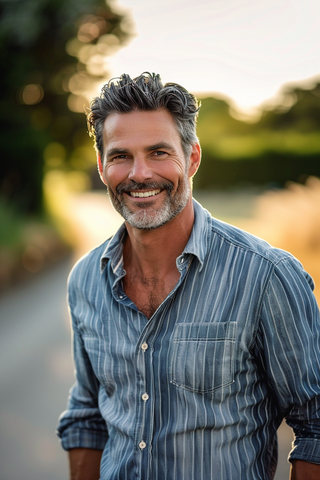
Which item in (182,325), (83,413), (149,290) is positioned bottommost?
(83,413)

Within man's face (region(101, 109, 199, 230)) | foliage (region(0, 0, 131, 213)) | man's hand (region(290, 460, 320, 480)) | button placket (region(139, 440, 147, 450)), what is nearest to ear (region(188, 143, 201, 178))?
man's face (region(101, 109, 199, 230))

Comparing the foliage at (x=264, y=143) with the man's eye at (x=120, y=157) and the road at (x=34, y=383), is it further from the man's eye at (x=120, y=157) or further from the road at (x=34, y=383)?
the man's eye at (x=120, y=157)

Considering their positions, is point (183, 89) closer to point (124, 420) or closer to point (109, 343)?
point (109, 343)

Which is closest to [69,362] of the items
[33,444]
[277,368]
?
[33,444]

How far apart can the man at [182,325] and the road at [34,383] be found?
191cm

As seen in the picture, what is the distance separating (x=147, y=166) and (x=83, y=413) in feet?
3.71

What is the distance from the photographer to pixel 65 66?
1264 cm

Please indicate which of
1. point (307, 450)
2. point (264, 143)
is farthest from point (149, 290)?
point (264, 143)

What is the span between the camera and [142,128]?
1856 mm

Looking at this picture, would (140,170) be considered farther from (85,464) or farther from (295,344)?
(85,464)

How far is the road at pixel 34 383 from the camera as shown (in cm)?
364

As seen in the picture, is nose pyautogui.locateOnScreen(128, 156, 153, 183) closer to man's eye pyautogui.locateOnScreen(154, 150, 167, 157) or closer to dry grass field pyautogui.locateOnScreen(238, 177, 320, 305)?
man's eye pyautogui.locateOnScreen(154, 150, 167, 157)

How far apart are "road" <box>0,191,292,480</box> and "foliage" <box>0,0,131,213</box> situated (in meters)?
4.78

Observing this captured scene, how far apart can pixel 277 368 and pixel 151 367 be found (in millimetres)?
447
